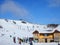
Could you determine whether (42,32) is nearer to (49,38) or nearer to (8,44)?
(49,38)

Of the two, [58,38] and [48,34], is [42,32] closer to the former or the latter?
[48,34]

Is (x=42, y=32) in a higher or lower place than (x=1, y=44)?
higher

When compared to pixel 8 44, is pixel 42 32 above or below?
above

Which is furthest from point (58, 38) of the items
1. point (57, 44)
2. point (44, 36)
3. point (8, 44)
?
point (8, 44)

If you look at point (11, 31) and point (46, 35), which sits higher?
point (11, 31)

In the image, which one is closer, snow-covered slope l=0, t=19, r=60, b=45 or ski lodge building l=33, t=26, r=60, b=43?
snow-covered slope l=0, t=19, r=60, b=45

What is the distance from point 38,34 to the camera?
5841 cm

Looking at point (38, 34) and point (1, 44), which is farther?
point (38, 34)

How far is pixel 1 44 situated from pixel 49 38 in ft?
74.4

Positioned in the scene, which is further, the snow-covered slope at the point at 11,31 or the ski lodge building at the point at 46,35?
the ski lodge building at the point at 46,35

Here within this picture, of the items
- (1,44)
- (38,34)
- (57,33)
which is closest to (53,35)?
(57,33)

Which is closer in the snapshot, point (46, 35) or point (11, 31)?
point (46, 35)

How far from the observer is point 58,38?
5584cm

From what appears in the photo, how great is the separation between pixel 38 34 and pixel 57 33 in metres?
6.84
